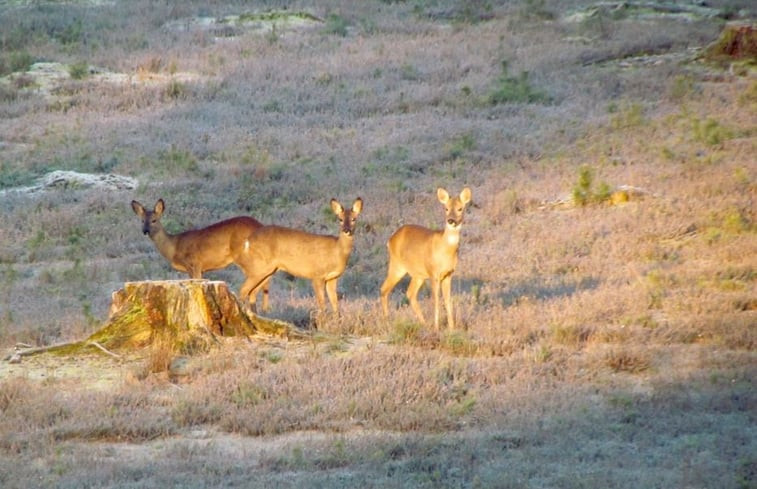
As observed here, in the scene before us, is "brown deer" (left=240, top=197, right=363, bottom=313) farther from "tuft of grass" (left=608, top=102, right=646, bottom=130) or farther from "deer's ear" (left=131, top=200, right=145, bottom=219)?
"tuft of grass" (left=608, top=102, right=646, bottom=130)

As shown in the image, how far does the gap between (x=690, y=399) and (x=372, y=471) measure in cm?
287

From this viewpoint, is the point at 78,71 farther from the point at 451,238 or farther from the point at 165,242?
the point at 451,238

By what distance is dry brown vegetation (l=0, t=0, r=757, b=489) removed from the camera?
9.50 metres

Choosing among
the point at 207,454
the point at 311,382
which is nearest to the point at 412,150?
the point at 311,382

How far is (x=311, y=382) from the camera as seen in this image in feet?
35.3

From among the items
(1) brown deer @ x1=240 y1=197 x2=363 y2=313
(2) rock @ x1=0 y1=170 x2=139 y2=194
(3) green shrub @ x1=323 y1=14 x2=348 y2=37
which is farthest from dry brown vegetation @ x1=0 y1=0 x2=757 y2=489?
(1) brown deer @ x1=240 y1=197 x2=363 y2=313

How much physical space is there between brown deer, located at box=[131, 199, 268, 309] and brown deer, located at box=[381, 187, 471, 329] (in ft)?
5.27

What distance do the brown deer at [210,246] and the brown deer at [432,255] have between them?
1605 mm

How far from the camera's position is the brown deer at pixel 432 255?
13188mm

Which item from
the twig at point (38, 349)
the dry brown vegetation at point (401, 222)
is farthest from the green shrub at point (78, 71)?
the twig at point (38, 349)

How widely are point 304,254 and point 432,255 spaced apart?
5.00 ft

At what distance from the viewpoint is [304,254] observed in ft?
46.4

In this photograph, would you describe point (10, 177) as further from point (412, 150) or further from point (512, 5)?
point (512, 5)

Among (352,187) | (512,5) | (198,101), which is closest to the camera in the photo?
(352,187)
